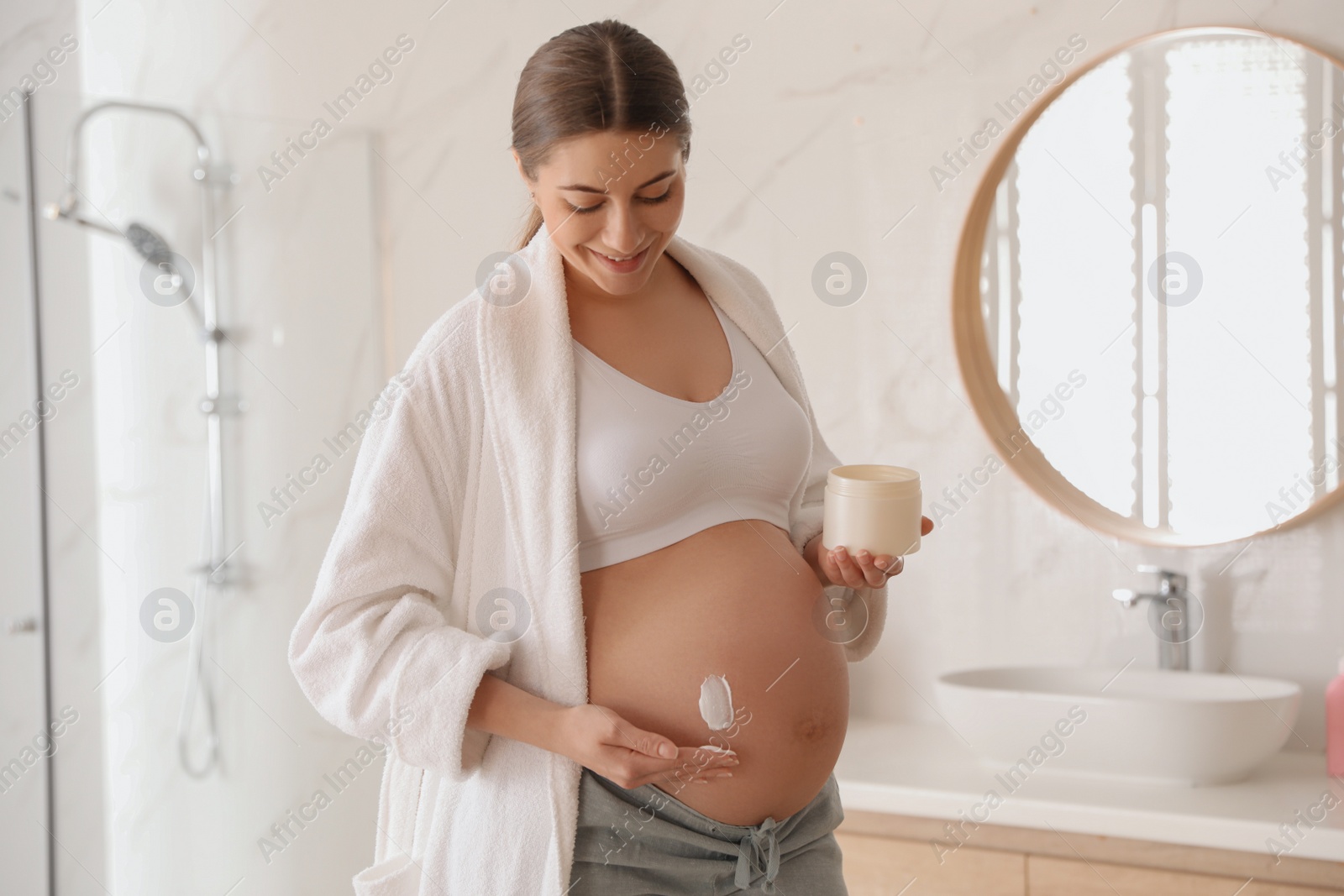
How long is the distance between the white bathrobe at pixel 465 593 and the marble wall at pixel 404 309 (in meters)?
0.97

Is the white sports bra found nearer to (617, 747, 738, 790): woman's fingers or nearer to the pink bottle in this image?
(617, 747, 738, 790): woman's fingers

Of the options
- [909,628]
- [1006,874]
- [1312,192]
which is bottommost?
[1006,874]

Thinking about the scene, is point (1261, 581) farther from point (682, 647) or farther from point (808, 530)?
point (682, 647)

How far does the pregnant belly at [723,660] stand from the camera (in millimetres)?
814

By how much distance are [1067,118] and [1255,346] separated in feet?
1.40

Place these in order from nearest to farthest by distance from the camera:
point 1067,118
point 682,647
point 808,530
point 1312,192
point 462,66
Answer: point 682,647
point 808,530
point 1312,192
point 1067,118
point 462,66

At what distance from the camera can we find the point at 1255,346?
5.03 feet

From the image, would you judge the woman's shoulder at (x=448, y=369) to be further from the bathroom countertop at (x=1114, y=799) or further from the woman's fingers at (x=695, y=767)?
the bathroom countertop at (x=1114, y=799)

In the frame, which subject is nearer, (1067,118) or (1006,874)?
(1006,874)

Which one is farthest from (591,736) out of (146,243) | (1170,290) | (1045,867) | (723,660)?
(146,243)

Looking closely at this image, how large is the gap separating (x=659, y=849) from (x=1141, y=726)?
2.59 ft

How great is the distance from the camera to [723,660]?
82cm

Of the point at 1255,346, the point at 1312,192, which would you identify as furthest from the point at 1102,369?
the point at 1312,192

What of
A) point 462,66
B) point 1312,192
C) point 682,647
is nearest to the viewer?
point 682,647
